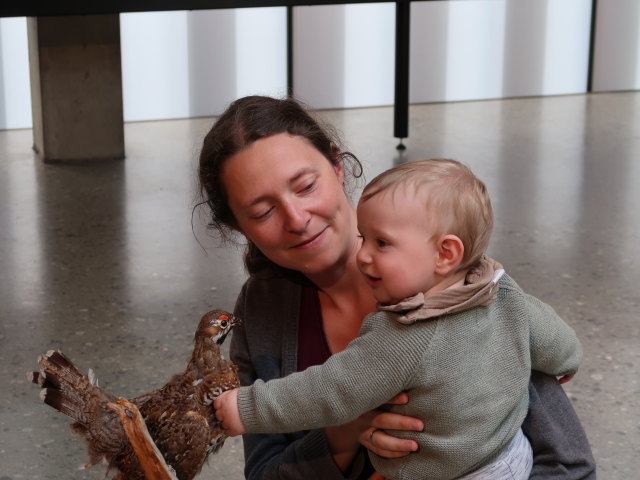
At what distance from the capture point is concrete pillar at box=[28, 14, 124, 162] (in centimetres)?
690

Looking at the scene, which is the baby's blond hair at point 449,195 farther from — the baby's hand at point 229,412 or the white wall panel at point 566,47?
the white wall panel at point 566,47

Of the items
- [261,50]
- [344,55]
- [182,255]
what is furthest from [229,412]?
[344,55]

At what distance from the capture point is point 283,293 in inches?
86.8

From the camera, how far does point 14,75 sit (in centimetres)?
815

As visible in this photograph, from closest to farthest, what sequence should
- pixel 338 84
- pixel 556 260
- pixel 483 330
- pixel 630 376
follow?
1. pixel 483 330
2. pixel 630 376
3. pixel 556 260
4. pixel 338 84

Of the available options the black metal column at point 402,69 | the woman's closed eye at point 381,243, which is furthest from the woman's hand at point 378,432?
the black metal column at point 402,69

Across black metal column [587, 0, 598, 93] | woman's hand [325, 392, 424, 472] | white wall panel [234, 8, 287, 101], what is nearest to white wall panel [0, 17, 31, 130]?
white wall panel [234, 8, 287, 101]

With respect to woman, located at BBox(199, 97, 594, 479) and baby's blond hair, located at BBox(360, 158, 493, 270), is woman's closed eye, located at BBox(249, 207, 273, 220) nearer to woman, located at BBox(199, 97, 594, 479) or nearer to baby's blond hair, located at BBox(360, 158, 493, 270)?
woman, located at BBox(199, 97, 594, 479)

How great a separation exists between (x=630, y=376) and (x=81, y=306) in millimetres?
2230

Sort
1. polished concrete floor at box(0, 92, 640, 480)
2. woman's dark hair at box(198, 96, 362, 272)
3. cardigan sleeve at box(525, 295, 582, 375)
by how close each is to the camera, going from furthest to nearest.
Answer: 1. polished concrete floor at box(0, 92, 640, 480)
2. woman's dark hair at box(198, 96, 362, 272)
3. cardigan sleeve at box(525, 295, 582, 375)

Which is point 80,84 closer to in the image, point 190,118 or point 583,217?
point 190,118

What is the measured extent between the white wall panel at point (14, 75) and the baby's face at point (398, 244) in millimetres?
6668

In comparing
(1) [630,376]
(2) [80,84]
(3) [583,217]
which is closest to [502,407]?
(1) [630,376]

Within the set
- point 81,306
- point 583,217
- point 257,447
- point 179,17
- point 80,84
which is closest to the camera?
point 257,447
